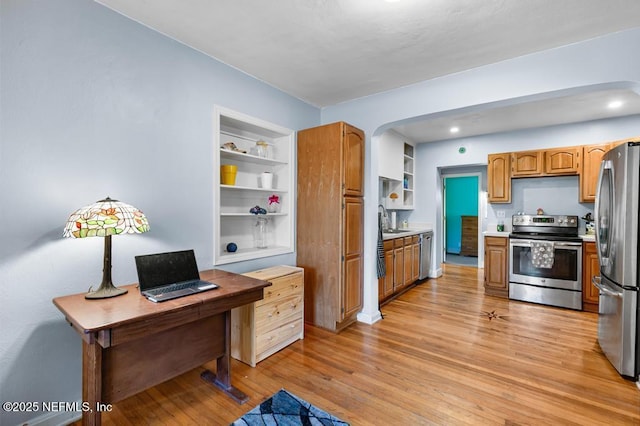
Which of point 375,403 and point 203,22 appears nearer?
point 375,403

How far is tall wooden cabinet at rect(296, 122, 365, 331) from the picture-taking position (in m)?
3.05

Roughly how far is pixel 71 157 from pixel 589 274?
18.5 ft

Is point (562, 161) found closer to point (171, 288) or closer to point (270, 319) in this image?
point (270, 319)

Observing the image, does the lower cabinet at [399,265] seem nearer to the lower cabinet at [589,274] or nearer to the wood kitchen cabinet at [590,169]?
the lower cabinet at [589,274]

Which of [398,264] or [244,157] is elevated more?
[244,157]

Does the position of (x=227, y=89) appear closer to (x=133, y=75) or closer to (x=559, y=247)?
(x=133, y=75)

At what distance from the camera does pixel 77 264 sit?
1.82m

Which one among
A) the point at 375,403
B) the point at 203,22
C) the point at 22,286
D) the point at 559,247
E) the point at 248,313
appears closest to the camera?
the point at 22,286

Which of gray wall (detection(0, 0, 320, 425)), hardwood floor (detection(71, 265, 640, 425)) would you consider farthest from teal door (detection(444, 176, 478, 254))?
gray wall (detection(0, 0, 320, 425))

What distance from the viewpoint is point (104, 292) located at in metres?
1.71

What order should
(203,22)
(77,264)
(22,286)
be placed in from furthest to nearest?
(203,22), (77,264), (22,286)

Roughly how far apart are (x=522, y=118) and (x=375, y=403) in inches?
172

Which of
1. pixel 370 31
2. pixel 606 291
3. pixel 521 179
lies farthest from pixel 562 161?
pixel 370 31

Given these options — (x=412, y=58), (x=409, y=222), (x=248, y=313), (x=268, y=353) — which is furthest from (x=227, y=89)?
(x=409, y=222)
